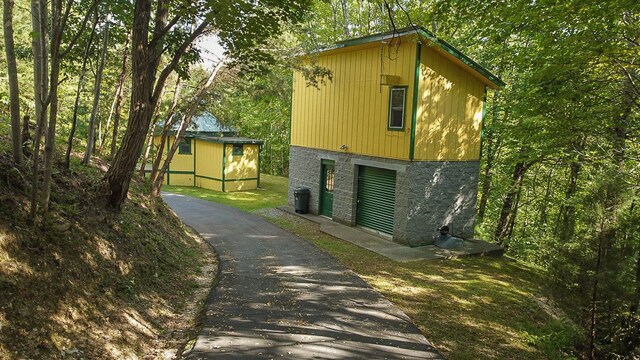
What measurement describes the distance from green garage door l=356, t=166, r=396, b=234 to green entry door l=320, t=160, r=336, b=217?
1695mm

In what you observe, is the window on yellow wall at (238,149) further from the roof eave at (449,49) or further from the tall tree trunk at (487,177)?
the tall tree trunk at (487,177)

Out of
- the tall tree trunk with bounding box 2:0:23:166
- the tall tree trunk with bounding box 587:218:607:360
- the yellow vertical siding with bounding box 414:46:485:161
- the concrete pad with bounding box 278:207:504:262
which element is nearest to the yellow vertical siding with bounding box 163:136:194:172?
the concrete pad with bounding box 278:207:504:262

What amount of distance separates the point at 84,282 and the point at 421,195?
10080 millimetres

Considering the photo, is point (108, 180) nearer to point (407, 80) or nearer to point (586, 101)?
point (407, 80)

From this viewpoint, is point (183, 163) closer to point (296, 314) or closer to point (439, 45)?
point (439, 45)

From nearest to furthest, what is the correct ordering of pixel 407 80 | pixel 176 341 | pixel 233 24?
pixel 176 341 → pixel 233 24 → pixel 407 80

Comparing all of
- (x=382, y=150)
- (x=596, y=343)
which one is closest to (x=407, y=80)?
(x=382, y=150)

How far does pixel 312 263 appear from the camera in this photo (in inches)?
428

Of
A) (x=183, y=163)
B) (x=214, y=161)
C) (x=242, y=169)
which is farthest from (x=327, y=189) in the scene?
(x=183, y=163)

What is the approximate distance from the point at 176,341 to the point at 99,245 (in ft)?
6.86

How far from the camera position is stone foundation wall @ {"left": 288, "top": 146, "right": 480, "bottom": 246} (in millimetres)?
13555

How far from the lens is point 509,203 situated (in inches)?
813

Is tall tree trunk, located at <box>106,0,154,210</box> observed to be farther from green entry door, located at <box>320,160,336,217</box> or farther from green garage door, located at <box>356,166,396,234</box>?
green entry door, located at <box>320,160,336,217</box>

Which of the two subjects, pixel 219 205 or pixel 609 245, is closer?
pixel 609 245
